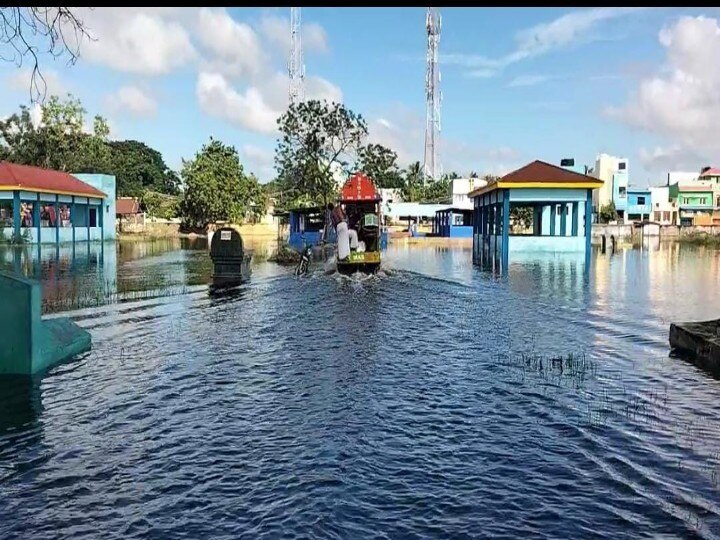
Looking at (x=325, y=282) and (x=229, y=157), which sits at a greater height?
(x=229, y=157)

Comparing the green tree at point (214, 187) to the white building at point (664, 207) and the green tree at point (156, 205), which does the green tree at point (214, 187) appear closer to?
the green tree at point (156, 205)

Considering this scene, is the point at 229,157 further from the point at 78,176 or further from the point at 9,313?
the point at 9,313

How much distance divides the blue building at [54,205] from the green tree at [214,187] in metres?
13.3

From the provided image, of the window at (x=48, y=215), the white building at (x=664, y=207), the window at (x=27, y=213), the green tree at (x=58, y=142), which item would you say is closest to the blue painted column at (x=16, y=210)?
the window at (x=48, y=215)

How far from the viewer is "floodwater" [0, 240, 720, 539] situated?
5.08 m

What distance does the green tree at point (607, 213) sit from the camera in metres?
79.8

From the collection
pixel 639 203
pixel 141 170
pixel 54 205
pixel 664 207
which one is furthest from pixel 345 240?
pixel 141 170

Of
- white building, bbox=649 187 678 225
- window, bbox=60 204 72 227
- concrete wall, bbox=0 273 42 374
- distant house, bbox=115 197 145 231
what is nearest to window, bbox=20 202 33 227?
window, bbox=60 204 72 227

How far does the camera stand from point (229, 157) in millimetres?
72875

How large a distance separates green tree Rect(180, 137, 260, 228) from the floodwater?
184ft

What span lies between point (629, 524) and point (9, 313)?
7.39m

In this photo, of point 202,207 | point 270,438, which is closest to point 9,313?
point 270,438

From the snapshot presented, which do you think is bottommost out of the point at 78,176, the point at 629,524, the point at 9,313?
the point at 629,524

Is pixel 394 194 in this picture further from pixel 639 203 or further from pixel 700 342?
pixel 700 342
